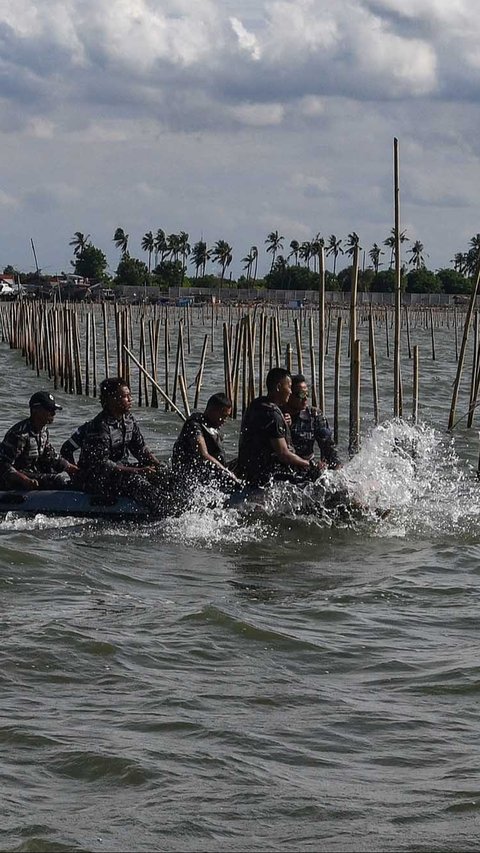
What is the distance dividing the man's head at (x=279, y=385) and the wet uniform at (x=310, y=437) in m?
1.13

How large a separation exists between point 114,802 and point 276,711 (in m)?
1.48

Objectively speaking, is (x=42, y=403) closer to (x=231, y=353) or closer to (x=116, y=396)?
(x=116, y=396)

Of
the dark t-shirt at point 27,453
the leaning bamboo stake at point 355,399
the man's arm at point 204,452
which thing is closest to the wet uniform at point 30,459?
the dark t-shirt at point 27,453

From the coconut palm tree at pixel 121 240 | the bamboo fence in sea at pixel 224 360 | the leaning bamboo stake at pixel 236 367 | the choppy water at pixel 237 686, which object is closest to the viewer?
the choppy water at pixel 237 686

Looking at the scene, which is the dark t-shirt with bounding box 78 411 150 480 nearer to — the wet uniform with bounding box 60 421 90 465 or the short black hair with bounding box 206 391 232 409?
the wet uniform with bounding box 60 421 90 465

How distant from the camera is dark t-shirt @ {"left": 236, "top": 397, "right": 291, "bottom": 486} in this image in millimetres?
12594

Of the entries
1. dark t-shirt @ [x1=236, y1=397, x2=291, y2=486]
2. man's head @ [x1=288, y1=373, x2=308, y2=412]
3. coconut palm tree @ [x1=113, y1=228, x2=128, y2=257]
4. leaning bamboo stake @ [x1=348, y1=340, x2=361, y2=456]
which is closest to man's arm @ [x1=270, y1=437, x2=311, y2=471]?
dark t-shirt @ [x1=236, y1=397, x2=291, y2=486]

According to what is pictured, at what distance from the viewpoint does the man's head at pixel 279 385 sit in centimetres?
1229

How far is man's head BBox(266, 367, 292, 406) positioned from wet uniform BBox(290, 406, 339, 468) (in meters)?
1.13

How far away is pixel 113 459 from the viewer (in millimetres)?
12914

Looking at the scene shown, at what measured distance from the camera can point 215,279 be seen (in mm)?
143625

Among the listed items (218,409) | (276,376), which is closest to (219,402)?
(218,409)

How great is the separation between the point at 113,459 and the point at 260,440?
1465mm

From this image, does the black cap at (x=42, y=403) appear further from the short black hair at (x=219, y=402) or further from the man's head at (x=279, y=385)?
the man's head at (x=279, y=385)
